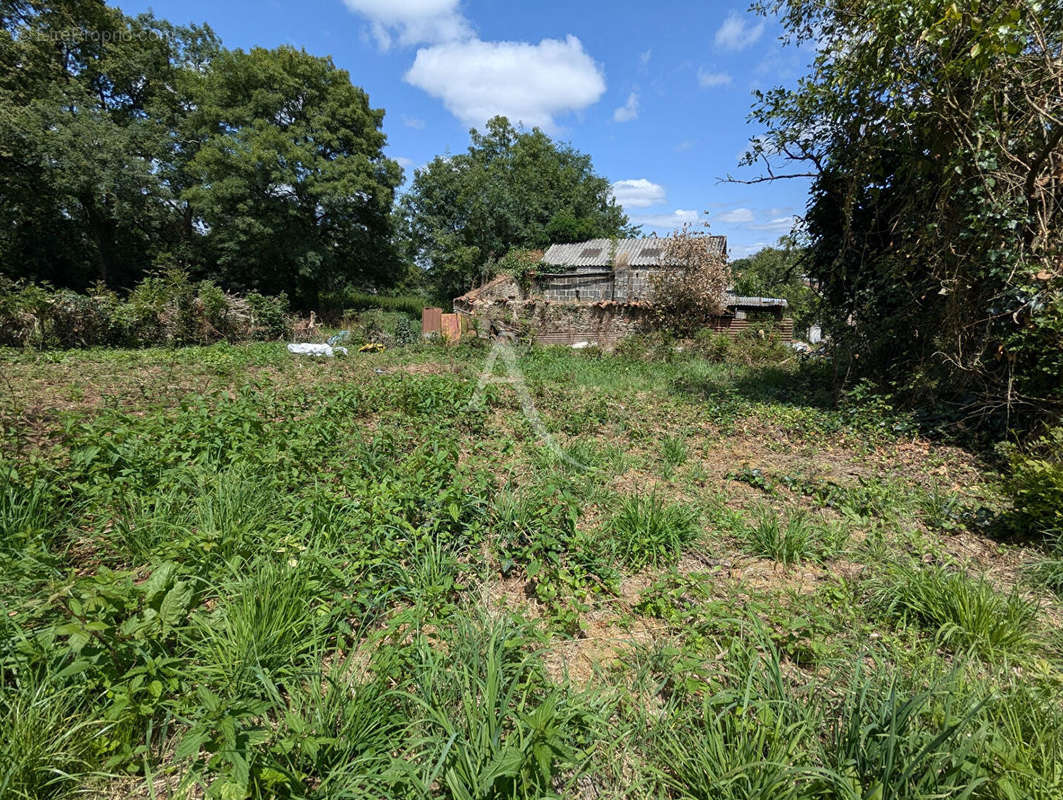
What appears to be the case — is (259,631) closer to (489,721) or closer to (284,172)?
(489,721)

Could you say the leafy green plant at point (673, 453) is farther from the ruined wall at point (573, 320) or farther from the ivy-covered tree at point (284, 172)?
the ivy-covered tree at point (284, 172)

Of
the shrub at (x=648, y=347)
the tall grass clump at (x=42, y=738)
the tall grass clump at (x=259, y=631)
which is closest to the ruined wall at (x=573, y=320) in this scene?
the shrub at (x=648, y=347)

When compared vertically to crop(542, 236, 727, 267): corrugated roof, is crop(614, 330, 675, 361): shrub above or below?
below

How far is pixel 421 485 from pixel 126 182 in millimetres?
19342

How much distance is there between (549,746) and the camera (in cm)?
140

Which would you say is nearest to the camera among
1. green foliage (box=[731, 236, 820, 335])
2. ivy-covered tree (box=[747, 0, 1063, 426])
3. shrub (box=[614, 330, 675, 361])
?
ivy-covered tree (box=[747, 0, 1063, 426])

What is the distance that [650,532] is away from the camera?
2.90 meters

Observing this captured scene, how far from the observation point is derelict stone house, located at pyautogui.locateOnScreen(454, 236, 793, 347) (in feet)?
41.8

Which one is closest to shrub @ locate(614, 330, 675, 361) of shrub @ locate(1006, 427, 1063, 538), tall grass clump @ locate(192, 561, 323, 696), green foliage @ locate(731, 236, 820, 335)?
green foliage @ locate(731, 236, 820, 335)

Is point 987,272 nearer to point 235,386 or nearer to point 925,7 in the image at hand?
point 925,7

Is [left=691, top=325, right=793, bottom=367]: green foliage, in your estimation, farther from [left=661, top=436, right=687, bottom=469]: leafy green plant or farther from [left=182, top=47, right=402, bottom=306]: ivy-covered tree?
[left=182, top=47, right=402, bottom=306]: ivy-covered tree

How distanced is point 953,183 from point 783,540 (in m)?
4.91

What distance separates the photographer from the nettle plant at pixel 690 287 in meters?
12.1

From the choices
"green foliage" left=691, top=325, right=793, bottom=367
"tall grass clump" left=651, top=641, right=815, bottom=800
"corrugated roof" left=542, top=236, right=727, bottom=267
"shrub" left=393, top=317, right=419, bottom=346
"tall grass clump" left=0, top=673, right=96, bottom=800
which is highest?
"corrugated roof" left=542, top=236, right=727, bottom=267
